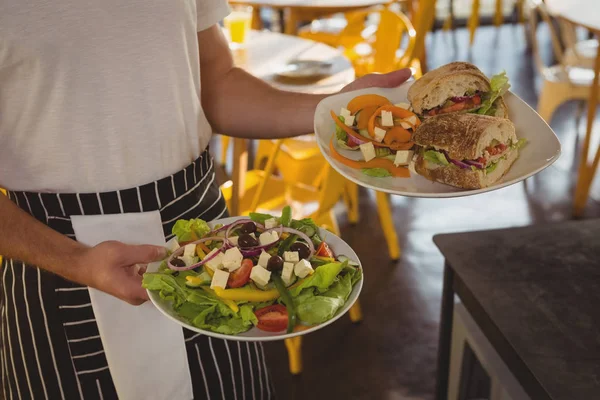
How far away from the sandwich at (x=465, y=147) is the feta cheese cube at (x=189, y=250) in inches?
19.4

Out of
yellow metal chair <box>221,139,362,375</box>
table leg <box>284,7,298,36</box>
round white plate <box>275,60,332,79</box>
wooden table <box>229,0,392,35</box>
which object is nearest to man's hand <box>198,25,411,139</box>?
yellow metal chair <box>221,139,362,375</box>

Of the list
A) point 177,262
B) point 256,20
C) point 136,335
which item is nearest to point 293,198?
point 136,335

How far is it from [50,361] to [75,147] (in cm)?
42

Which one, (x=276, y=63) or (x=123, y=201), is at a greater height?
(x=123, y=201)

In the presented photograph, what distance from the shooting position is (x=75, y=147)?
3.86 ft

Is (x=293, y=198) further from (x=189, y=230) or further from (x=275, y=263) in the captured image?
(x=275, y=263)

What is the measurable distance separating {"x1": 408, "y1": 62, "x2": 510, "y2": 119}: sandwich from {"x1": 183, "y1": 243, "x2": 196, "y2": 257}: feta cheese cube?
0.62 m

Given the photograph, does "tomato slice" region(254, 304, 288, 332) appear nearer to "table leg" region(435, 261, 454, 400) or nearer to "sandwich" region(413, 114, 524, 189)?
"sandwich" region(413, 114, 524, 189)

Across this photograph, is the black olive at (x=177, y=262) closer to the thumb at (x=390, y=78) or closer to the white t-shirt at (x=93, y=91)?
the white t-shirt at (x=93, y=91)

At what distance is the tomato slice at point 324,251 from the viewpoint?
1159 mm

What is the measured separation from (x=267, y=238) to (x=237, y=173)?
176cm

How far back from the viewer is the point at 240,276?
1.09 meters

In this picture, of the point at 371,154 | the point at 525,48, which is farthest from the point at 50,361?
the point at 525,48

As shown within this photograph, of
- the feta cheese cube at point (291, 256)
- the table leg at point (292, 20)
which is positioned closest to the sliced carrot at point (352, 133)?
the feta cheese cube at point (291, 256)
